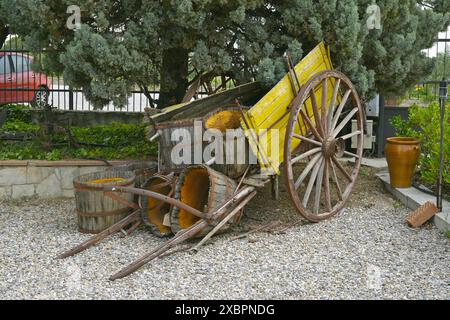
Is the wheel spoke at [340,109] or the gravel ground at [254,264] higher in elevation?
the wheel spoke at [340,109]

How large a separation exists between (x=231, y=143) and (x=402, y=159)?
7.83ft

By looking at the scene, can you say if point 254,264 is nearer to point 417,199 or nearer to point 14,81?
point 417,199

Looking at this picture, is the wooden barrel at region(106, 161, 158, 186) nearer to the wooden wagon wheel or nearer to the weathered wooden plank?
Answer: the weathered wooden plank

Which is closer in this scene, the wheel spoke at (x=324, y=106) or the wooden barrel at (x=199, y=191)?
the wooden barrel at (x=199, y=191)

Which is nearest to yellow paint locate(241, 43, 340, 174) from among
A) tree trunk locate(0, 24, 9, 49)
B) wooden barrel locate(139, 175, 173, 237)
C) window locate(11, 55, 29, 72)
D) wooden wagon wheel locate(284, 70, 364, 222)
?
wooden wagon wheel locate(284, 70, 364, 222)

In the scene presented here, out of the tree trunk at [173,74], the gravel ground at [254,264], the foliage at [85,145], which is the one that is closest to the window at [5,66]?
the foliage at [85,145]

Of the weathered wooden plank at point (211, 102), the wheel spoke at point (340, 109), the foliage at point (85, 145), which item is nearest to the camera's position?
the weathered wooden plank at point (211, 102)

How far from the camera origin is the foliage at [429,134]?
19.0 ft

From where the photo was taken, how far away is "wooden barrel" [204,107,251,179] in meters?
4.94

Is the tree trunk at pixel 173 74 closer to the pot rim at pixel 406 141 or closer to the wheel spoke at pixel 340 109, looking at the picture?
the wheel spoke at pixel 340 109

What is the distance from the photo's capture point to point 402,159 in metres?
6.34

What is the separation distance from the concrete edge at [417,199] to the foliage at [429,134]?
0.19 meters
